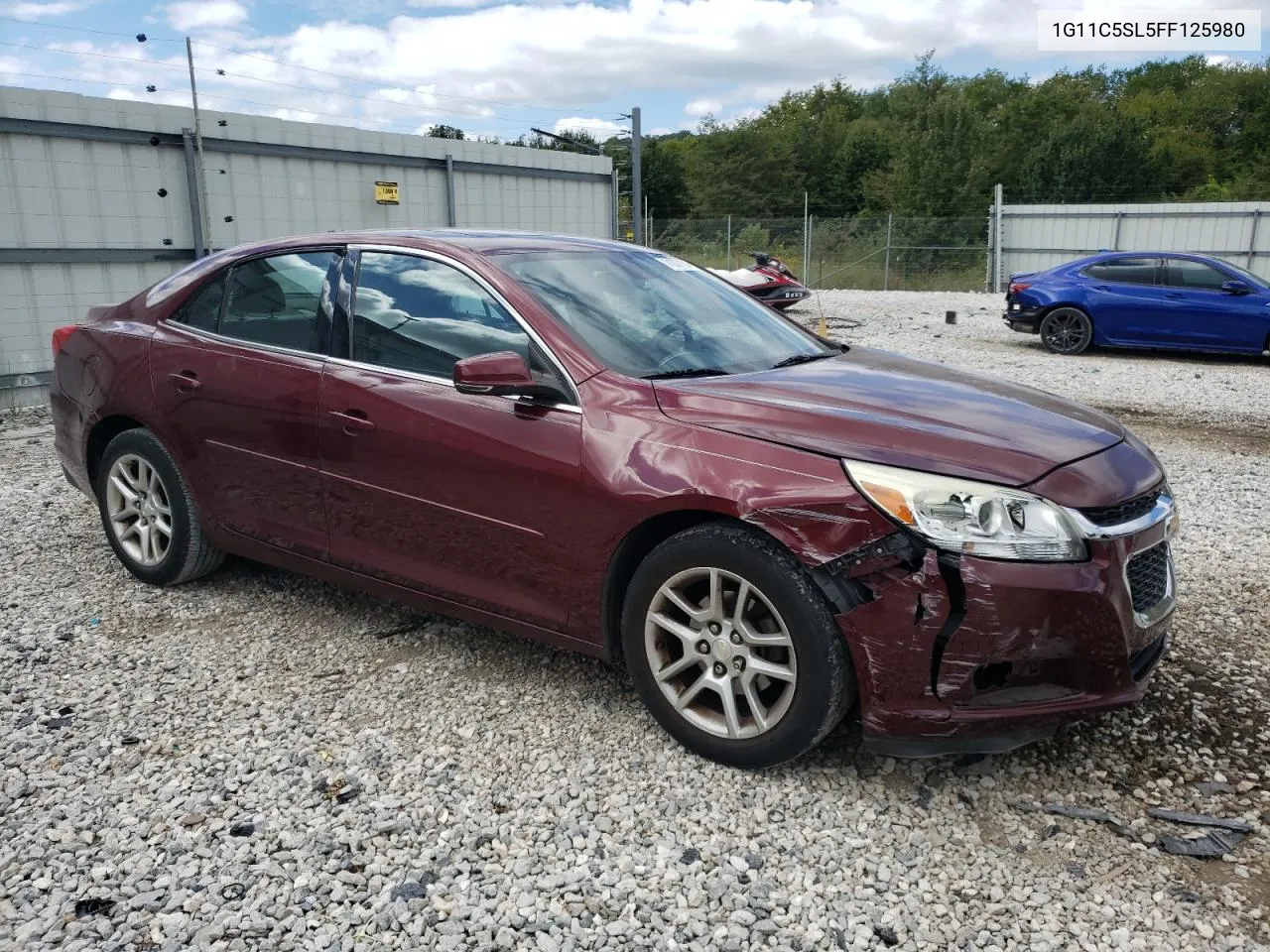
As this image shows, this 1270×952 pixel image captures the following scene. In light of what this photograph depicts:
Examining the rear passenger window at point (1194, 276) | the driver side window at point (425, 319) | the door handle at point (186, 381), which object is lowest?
the rear passenger window at point (1194, 276)

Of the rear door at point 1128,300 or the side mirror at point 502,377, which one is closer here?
the side mirror at point 502,377

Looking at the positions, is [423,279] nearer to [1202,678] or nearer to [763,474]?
[763,474]

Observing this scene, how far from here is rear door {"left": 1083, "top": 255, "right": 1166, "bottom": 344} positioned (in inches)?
534

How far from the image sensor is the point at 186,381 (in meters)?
4.32

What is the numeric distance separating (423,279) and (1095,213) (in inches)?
1022

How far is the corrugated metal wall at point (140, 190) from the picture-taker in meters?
10.8

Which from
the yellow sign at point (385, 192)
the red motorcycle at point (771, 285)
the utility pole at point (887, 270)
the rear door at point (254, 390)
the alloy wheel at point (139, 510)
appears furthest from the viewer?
the utility pole at point (887, 270)

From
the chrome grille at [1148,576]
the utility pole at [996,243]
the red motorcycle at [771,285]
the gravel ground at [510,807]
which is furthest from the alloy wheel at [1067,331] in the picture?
the utility pole at [996,243]

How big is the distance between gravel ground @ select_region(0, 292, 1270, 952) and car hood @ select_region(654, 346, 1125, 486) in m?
1.02

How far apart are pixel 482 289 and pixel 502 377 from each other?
526 millimetres

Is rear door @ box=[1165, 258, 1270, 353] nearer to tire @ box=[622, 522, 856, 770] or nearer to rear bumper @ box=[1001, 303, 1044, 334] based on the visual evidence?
rear bumper @ box=[1001, 303, 1044, 334]

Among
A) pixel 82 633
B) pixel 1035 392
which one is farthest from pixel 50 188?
pixel 1035 392

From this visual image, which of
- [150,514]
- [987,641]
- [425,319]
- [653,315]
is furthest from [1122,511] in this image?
[150,514]

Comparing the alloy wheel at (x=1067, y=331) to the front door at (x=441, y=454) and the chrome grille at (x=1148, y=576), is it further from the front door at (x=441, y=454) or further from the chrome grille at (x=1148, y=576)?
the front door at (x=441, y=454)
